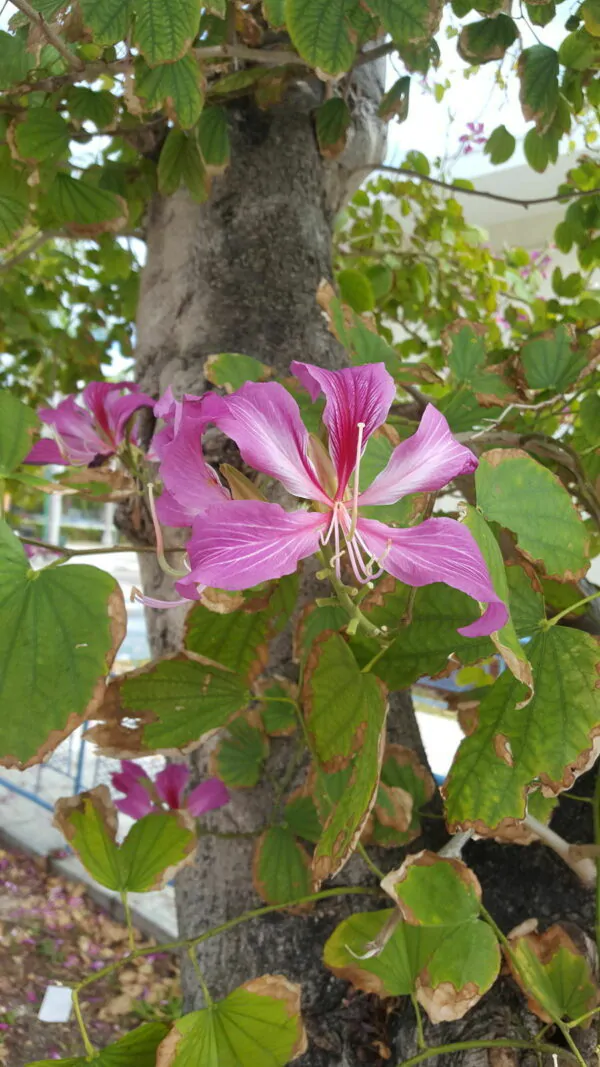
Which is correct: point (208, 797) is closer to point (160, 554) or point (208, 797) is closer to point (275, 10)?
point (160, 554)

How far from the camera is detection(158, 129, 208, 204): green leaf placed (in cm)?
84

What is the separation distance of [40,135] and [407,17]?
0.51 m

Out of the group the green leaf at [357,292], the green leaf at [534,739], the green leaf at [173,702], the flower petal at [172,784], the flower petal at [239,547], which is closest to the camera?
the flower petal at [239,547]

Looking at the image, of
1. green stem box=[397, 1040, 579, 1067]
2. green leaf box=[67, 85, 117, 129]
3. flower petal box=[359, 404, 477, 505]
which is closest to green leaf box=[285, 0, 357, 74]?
flower petal box=[359, 404, 477, 505]

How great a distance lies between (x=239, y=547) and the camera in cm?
30

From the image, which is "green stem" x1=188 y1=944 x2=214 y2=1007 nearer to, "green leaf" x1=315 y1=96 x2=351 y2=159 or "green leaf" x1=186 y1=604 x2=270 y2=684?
"green leaf" x1=186 y1=604 x2=270 y2=684

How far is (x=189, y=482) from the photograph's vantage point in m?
0.38

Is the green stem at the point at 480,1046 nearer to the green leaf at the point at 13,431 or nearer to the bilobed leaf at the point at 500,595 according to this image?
the bilobed leaf at the point at 500,595

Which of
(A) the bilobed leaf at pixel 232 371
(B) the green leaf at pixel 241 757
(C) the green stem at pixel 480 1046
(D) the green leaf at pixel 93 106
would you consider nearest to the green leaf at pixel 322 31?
(A) the bilobed leaf at pixel 232 371

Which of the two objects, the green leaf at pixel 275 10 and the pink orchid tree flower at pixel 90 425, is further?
the pink orchid tree flower at pixel 90 425

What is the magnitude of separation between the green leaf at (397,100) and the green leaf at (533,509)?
0.68 meters

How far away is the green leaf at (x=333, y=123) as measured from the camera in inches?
35.7

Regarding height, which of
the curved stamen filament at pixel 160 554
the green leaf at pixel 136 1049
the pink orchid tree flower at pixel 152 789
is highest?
the curved stamen filament at pixel 160 554

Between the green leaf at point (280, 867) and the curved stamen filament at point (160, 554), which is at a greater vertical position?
the curved stamen filament at point (160, 554)
